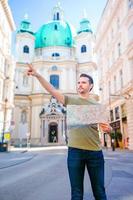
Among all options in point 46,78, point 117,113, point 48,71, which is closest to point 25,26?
point 48,71

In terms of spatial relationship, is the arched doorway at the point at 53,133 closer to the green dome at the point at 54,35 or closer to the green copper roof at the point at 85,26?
the green dome at the point at 54,35

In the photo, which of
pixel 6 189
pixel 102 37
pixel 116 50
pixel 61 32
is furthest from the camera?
pixel 61 32

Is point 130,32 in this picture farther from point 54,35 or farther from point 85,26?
point 85,26

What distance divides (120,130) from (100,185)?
990 inches

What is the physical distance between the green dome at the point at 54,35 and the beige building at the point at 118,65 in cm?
2051

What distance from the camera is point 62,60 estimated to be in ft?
176

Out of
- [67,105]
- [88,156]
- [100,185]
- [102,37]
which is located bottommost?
[100,185]

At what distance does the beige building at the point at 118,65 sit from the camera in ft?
79.5

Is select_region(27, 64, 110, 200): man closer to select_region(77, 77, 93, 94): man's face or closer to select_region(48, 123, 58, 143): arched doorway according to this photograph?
select_region(77, 77, 93, 94): man's face

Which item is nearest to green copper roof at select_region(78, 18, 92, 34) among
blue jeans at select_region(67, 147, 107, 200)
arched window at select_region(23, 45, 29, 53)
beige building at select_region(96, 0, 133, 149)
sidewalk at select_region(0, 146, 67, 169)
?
arched window at select_region(23, 45, 29, 53)

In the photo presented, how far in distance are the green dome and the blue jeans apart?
54684 mm

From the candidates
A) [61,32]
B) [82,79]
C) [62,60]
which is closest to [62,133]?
[62,60]

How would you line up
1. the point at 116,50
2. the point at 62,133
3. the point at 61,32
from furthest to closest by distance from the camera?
the point at 61,32, the point at 62,133, the point at 116,50

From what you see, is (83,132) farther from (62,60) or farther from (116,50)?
(62,60)
